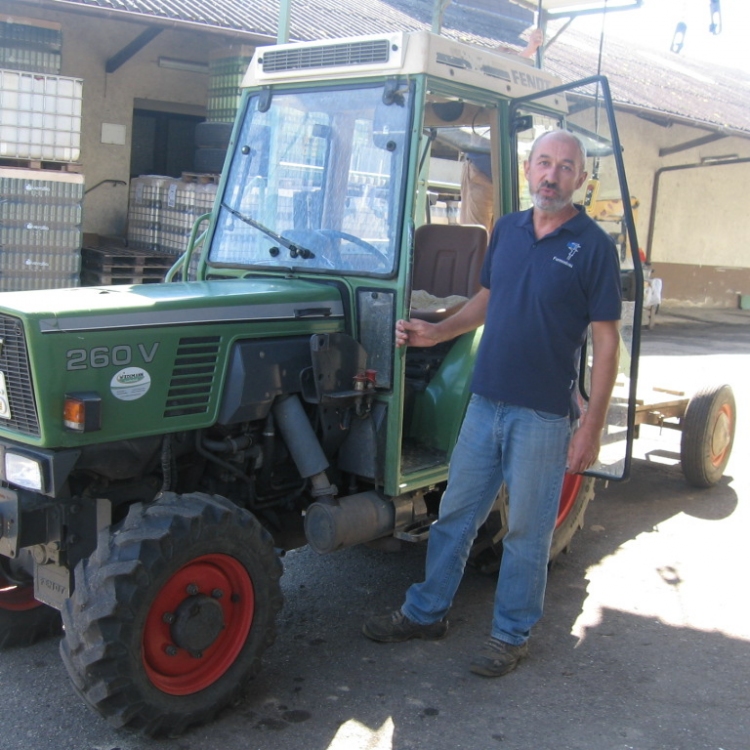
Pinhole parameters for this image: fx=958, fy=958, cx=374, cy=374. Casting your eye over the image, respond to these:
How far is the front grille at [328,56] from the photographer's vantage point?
3.92m

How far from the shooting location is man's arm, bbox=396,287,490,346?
3.80 meters

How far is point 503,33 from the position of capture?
18.4 metres

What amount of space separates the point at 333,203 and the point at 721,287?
18.8 m

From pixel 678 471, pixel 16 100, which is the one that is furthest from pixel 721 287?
pixel 16 100

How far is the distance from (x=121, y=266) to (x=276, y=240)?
6.08m

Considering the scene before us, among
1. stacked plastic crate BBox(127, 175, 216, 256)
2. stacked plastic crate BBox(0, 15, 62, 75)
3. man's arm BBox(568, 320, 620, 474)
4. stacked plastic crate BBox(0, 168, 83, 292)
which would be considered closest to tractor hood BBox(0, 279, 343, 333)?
man's arm BBox(568, 320, 620, 474)

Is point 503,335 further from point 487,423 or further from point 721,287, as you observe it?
point 721,287

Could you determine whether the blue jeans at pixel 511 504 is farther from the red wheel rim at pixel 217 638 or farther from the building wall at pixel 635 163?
the building wall at pixel 635 163

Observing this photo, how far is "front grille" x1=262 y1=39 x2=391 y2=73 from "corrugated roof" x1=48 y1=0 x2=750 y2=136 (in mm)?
6454

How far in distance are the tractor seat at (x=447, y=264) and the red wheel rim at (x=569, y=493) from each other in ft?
3.69

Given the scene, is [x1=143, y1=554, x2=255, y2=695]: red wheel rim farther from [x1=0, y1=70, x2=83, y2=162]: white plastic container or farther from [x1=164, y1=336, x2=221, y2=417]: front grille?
[x1=0, y1=70, x2=83, y2=162]: white plastic container

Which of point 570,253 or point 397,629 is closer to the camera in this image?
point 570,253

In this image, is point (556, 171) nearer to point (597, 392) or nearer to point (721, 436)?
point (597, 392)

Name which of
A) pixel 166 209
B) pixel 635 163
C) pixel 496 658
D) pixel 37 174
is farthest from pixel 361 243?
pixel 635 163
